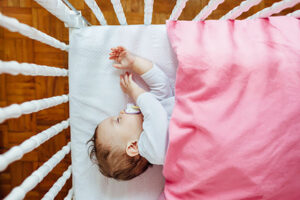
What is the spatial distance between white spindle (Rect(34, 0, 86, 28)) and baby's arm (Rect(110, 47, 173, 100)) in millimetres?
145

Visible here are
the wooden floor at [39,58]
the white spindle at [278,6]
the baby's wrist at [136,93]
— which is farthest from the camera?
the wooden floor at [39,58]

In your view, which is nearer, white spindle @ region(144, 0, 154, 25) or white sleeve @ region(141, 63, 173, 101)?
white spindle @ region(144, 0, 154, 25)

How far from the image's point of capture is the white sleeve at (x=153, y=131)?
0.60 meters

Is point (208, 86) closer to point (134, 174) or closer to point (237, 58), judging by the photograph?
point (237, 58)

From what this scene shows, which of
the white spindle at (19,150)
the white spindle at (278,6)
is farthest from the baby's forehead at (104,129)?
the white spindle at (278,6)

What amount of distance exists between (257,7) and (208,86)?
0.59 meters

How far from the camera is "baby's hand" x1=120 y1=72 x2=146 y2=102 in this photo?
662 mm

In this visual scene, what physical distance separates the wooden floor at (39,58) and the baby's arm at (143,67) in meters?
0.35

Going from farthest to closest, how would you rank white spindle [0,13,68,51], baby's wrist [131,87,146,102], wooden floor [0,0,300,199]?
1. wooden floor [0,0,300,199]
2. baby's wrist [131,87,146,102]
3. white spindle [0,13,68,51]

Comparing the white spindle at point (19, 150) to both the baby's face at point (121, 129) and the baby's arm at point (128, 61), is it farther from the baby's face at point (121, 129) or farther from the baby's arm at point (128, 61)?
the baby's arm at point (128, 61)

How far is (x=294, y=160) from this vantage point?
535 millimetres

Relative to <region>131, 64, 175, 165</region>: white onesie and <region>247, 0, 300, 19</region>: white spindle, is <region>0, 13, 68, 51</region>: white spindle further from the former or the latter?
<region>247, 0, 300, 19</region>: white spindle

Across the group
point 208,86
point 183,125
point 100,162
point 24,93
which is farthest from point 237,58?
point 24,93

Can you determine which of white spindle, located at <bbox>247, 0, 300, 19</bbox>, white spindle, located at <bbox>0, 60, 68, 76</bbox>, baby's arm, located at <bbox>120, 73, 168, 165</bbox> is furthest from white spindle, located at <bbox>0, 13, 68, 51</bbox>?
white spindle, located at <bbox>247, 0, 300, 19</bbox>
